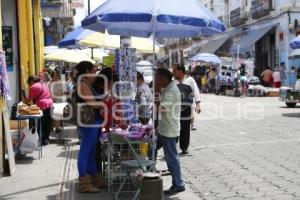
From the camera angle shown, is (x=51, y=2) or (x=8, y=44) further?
(x=51, y=2)

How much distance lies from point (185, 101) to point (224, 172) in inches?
70.7

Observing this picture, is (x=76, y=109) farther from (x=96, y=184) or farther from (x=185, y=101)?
(x=185, y=101)

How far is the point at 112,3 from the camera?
714 centimetres

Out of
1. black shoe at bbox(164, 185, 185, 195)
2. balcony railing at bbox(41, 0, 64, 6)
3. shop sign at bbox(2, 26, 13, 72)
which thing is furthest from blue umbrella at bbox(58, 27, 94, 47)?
balcony railing at bbox(41, 0, 64, 6)

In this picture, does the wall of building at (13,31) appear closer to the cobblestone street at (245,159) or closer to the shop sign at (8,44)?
the shop sign at (8,44)

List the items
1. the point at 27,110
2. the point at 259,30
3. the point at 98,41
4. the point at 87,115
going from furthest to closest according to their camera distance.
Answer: the point at 259,30
the point at 98,41
the point at 27,110
the point at 87,115

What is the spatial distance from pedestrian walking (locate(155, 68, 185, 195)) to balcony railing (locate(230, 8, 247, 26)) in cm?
3241

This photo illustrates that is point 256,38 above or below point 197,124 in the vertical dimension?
above

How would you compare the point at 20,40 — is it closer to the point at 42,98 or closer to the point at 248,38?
the point at 42,98

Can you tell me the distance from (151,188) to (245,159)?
387 centimetres

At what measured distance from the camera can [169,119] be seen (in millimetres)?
7090

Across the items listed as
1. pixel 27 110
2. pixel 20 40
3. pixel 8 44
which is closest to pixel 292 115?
pixel 20 40

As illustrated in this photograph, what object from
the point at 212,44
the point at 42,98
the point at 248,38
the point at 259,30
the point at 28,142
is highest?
the point at 259,30

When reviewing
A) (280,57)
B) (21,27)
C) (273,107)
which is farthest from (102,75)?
(280,57)
